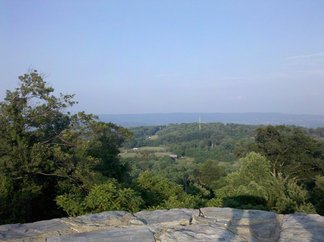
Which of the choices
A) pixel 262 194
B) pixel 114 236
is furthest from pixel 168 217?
pixel 262 194

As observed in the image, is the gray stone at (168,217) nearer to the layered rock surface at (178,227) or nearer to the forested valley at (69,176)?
the layered rock surface at (178,227)

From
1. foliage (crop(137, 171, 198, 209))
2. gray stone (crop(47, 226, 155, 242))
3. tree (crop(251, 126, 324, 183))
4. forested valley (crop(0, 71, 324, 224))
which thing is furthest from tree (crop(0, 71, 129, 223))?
tree (crop(251, 126, 324, 183))

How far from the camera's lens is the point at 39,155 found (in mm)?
12156

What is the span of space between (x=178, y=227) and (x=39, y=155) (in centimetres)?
897

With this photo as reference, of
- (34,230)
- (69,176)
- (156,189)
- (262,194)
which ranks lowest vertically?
(262,194)

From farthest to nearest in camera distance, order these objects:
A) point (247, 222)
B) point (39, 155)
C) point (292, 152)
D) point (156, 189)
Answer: point (292, 152)
point (156, 189)
point (39, 155)
point (247, 222)

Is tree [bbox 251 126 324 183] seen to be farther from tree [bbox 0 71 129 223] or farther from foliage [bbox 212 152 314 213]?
tree [bbox 0 71 129 223]

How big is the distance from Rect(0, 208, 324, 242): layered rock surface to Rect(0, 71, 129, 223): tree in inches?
252

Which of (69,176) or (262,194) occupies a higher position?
(69,176)

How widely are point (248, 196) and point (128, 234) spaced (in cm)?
1274

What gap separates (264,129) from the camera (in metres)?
37.2

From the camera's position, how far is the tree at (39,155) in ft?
36.3

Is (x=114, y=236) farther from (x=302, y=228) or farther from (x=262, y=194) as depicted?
(x=262, y=194)

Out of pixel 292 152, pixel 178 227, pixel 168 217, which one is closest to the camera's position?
pixel 178 227
